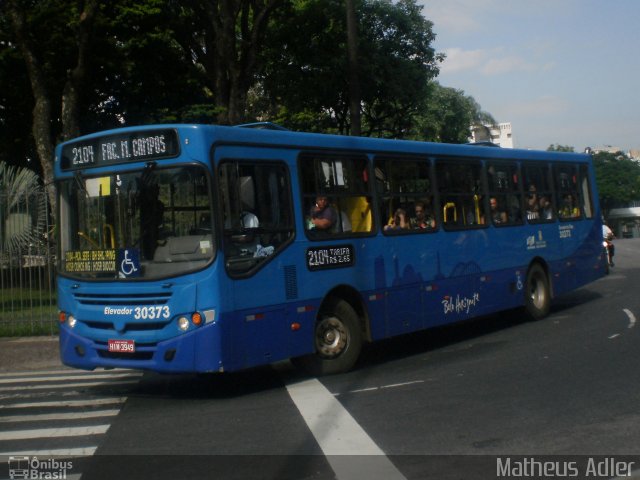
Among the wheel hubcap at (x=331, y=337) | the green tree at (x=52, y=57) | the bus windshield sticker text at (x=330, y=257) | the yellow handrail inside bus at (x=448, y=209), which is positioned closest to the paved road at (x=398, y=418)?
the wheel hubcap at (x=331, y=337)

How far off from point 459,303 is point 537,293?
343 cm

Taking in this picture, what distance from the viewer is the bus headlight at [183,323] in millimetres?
Result: 8914

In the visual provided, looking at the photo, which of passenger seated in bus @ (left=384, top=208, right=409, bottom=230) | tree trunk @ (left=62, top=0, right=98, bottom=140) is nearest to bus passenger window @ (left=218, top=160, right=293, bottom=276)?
passenger seated in bus @ (left=384, top=208, right=409, bottom=230)

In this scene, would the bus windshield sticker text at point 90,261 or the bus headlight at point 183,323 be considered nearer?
the bus headlight at point 183,323

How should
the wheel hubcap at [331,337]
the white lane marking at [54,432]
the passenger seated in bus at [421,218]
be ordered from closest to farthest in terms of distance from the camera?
the white lane marking at [54,432], the wheel hubcap at [331,337], the passenger seated in bus at [421,218]

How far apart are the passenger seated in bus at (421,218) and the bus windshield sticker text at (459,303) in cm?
118

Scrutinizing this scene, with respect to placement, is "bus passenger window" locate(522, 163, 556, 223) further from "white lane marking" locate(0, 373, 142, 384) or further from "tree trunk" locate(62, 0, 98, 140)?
"tree trunk" locate(62, 0, 98, 140)

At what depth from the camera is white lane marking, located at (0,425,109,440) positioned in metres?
7.81

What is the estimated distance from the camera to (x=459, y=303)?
42.8ft

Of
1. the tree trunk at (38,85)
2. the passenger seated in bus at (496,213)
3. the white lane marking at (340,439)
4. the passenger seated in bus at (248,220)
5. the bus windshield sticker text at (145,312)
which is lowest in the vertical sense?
the white lane marking at (340,439)

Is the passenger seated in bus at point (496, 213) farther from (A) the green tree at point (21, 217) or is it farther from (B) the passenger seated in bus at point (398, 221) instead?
(A) the green tree at point (21, 217)

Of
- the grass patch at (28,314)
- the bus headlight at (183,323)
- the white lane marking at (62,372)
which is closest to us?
the bus headlight at (183,323)

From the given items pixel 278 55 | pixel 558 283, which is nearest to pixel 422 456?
pixel 558 283

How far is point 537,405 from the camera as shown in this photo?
326 inches
